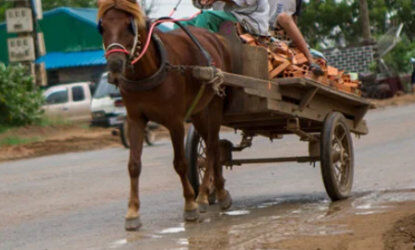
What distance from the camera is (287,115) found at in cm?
988

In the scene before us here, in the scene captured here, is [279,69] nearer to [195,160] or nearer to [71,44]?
[195,160]

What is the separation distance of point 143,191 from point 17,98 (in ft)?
50.2

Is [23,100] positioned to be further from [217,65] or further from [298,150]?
[217,65]

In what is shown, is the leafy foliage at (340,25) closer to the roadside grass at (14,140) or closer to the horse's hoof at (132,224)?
the roadside grass at (14,140)

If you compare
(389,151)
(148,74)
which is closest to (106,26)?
(148,74)

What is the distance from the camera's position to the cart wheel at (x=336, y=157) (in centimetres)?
995

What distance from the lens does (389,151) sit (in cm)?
1594

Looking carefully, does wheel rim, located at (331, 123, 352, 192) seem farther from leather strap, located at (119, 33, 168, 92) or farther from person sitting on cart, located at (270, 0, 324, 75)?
leather strap, located at (119, 33, 168, 92)

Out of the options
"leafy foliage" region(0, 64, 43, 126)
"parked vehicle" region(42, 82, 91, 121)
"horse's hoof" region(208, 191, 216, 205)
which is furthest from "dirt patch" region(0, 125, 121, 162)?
"horse's hoof" region(208, 191, 216, 205)

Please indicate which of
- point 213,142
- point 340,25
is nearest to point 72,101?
point 340,25

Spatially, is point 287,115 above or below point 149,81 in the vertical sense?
below

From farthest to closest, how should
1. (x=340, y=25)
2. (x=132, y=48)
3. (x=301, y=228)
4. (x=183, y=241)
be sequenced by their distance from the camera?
(x=340, y=25)
(x=132, y=48)
(x=301, y=228)
(x=183, y=241)

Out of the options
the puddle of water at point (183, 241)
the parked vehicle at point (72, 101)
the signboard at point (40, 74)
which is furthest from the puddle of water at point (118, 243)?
the parked vehicle at point (72, 101)

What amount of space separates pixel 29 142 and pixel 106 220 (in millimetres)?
15238
